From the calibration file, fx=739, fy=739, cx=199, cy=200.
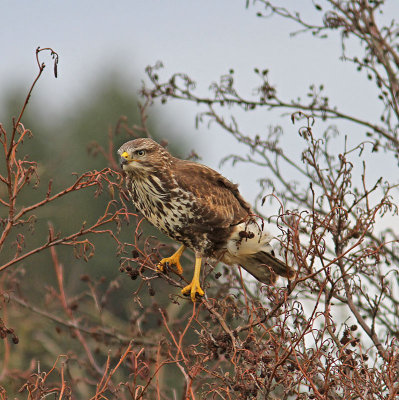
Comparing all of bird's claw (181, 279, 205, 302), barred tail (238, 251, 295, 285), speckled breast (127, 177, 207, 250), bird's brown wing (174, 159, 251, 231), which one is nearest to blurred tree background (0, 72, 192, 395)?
barred tail (238, 251, 295, 285)

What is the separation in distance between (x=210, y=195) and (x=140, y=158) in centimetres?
56

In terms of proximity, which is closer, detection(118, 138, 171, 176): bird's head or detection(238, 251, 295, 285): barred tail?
detection(118, 138, 171, 176): bird's head

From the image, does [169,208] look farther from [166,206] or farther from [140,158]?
[140,158]

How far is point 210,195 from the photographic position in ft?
17.4

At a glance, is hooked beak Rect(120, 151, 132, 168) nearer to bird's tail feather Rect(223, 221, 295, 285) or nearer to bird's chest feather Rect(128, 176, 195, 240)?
bird's chest feather Rect(128, 176, 195, 240)

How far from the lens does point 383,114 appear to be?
20.2ft

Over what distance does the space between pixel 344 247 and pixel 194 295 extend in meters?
1.05

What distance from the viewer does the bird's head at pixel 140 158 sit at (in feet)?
17.0

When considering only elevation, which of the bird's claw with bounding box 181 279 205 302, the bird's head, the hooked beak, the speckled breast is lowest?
the bird's claw with bounding box 181 279 205 302

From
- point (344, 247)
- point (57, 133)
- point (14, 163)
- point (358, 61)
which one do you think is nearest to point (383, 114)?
point (358, 61)

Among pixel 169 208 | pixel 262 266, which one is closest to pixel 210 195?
pixel 169 208

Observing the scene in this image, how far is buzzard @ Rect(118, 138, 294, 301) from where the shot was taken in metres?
5.15

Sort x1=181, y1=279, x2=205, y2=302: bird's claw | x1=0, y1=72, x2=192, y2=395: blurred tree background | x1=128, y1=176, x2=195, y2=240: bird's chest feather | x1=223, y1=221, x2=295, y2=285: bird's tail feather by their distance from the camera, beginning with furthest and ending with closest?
x1=0, y1=72, x2=192, y2=395: blurred tree background, x1=223, y1=221, x2=295, y2=285: bird's tail feather, x1=128, y1=176, x2=195, y2=240: bird's chest feather, x1=181, y1=279, x2=205, y2=302: bird's claw

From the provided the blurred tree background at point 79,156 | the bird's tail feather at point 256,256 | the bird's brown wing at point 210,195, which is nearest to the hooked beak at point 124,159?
the bird's brown wing at point 210,195
